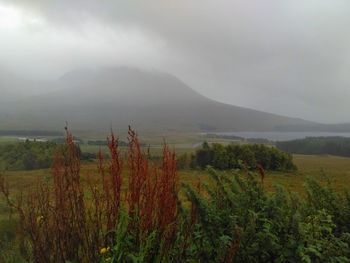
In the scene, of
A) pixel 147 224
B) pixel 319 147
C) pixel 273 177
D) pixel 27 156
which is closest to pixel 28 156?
pixel 27 156

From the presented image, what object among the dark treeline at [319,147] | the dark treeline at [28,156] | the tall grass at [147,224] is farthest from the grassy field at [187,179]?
the dark treeline at [319,147]

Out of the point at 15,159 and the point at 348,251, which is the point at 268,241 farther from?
the point at 15,159

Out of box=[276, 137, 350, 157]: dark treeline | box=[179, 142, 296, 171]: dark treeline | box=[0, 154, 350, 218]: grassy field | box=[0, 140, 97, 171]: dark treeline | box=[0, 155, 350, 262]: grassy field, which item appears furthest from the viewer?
box=[276, 137, 350, 157]: dark treeline

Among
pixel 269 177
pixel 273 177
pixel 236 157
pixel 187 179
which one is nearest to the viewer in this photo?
pixel 187 179

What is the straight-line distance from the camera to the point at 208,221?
2627 mm

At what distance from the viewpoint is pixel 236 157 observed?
36.1 meters

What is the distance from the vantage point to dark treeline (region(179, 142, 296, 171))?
35.3m

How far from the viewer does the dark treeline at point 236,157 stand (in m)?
35.3

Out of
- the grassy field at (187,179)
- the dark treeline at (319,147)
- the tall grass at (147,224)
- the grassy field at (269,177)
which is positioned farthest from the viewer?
the dark treeline at (319,147)

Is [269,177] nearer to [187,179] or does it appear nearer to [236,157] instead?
[236,157]

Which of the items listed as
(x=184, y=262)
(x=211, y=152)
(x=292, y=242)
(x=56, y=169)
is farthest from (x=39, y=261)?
(x=211, y=152)

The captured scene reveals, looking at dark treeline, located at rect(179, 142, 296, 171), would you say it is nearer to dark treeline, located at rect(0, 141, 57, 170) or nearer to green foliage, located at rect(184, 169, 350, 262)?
→ dark treeline, located at rect(0, 141, 57, 170)

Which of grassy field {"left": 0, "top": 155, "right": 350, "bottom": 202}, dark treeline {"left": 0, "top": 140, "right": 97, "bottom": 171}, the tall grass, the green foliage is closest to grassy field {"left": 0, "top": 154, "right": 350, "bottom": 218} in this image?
grassy field {"left": 0, "top": 155, "right": 350, "bottom": 202}

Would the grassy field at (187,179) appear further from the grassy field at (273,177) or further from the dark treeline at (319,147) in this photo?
the dark treeline at (319,147)
